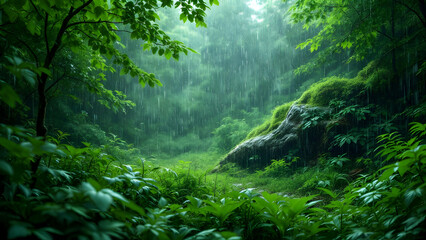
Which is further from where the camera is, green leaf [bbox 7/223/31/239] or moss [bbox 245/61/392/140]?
moss [bbox 245/61/392/140]

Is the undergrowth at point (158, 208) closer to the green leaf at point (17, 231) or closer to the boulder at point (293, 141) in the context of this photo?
the green leaf at point (17, 231)

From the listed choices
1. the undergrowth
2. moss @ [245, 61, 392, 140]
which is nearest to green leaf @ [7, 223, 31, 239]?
the undergrowth

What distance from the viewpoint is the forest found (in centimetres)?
108

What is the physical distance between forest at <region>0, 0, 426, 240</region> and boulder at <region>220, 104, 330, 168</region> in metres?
0.03

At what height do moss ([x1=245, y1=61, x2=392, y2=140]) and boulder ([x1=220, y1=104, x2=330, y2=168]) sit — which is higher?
moss ([x1=245, y1=61, x2=392, y2=140])

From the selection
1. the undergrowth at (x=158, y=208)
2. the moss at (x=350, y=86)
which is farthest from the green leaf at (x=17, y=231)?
the moss at (x=350, y=86)

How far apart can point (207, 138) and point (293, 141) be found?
1083 centimetres

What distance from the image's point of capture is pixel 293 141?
5660 mm

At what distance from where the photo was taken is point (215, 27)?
19.1m

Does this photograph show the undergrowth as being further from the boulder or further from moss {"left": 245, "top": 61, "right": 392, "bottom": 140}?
moss {"left": 245, "top": 61, "right": 392, "bottom": 140}

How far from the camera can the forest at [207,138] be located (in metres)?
1.08

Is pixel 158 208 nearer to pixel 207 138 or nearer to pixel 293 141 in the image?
pixel 293 141

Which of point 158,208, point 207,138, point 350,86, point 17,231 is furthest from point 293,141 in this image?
point 207,138

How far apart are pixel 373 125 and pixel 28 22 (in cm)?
542
